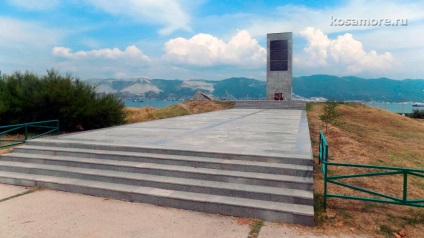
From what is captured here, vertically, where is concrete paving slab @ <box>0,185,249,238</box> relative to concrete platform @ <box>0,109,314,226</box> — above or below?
below

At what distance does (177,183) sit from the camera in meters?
5.21

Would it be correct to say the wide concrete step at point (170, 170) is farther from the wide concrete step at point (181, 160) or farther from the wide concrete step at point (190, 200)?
the wide concrete step at point (190, 200)

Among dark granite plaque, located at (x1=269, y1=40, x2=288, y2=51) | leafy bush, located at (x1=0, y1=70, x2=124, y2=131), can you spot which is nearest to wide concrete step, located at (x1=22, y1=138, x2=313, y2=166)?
leafy bush, located at (x1=0, y1=70, x2=124, y2=131)

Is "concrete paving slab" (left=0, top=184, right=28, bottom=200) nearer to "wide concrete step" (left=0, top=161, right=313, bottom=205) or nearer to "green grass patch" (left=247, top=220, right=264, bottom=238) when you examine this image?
"wide concrete step" (left=0, top=161, right=313, bottom=205)

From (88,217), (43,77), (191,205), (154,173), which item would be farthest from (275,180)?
(43,77)

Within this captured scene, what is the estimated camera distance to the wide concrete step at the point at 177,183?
15.3 feet

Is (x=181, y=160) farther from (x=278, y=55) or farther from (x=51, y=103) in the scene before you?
(x=278, y=55)

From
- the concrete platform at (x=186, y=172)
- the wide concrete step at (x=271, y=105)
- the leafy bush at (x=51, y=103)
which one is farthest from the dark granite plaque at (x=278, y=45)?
the concrete platform at (x=186, y=172)

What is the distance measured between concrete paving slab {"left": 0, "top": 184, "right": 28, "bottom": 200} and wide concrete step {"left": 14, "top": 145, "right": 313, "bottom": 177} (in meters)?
1.19

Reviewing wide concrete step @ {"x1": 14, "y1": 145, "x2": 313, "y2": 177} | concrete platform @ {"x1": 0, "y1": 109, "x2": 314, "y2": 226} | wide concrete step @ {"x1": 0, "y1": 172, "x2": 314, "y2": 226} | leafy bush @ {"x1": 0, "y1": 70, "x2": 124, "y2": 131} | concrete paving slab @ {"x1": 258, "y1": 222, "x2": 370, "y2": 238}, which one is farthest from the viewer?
leafy bush @ {"x1": 0, "y1": 70, "x2": 124, "y2": 131}

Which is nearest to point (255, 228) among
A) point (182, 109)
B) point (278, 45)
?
point (182, 109)

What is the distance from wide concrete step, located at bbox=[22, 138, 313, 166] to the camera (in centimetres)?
550

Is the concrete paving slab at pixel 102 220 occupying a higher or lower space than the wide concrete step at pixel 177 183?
lower

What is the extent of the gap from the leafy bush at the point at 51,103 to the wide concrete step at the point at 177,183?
5.60 meters
